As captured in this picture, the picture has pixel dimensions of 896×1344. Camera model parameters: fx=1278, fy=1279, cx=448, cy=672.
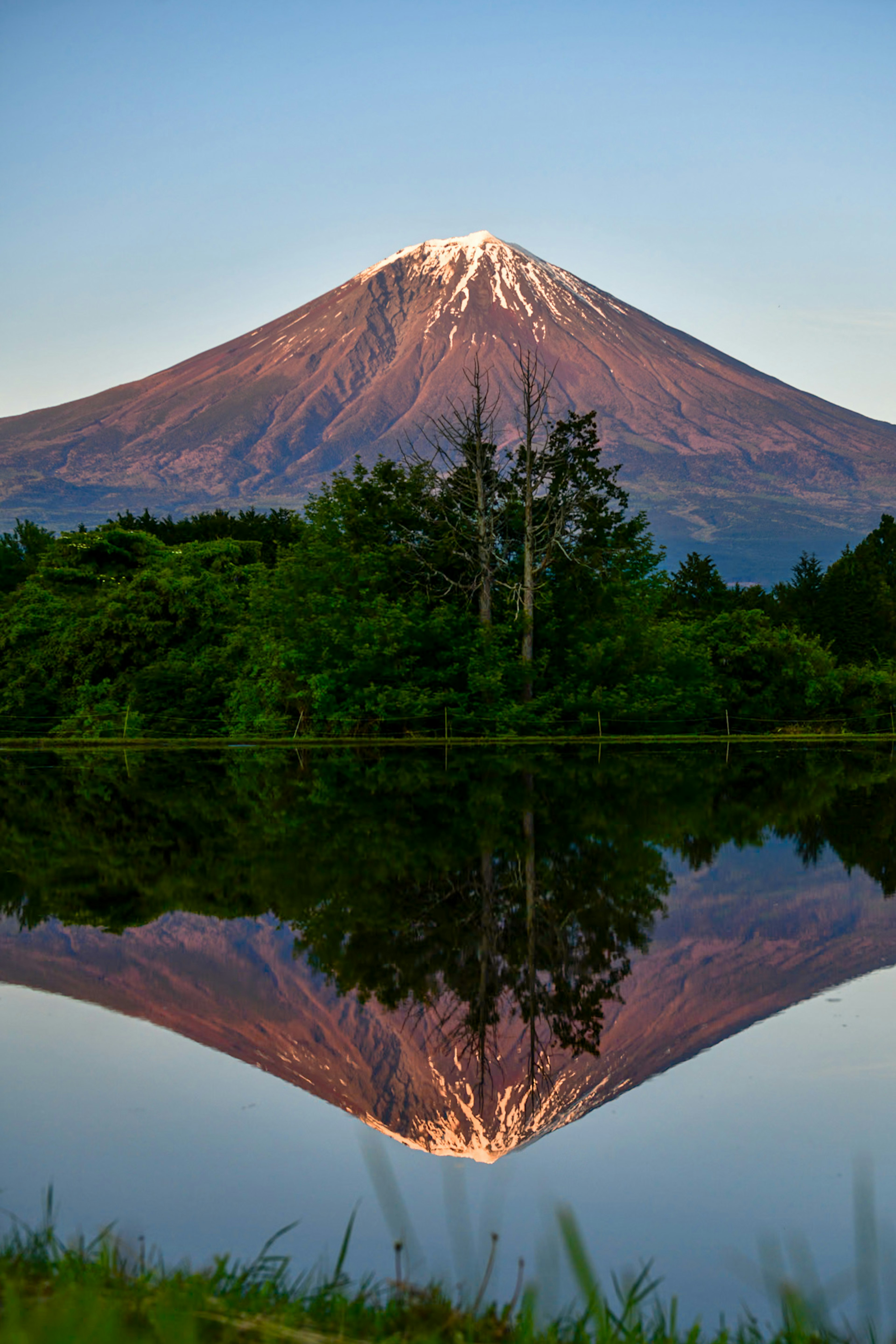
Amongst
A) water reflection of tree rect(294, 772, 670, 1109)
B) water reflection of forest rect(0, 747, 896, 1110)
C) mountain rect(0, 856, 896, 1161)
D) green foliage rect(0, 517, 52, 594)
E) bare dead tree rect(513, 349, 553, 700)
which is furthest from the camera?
green foliage rect(0, 517, 52, 594)

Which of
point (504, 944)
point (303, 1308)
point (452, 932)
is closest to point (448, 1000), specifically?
point (504, 944)

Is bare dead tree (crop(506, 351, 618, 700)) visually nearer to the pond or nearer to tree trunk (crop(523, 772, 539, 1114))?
tree trunk (crop(523, 772, 539, 1114))

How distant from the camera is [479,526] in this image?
31625mm

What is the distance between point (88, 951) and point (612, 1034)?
3.82 metres

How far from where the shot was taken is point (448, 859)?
11.7m

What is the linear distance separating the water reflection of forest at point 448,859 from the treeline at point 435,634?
821 centimetres

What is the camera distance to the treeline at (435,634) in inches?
1215

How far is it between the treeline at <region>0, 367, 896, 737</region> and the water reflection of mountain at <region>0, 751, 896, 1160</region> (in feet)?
45.5

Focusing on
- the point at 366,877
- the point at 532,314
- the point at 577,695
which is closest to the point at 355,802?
the point at 366,877

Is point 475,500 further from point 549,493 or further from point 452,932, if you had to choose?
point 452,932

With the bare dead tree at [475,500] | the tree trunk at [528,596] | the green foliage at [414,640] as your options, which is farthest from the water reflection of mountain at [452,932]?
the bare dead tree at [475,500]

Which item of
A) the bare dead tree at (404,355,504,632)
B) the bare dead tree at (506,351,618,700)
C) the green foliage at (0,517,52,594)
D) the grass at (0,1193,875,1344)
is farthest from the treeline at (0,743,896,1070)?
the green foliage at (0,517,52,594)

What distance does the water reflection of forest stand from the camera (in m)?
7.27

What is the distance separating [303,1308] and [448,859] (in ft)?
28.3
